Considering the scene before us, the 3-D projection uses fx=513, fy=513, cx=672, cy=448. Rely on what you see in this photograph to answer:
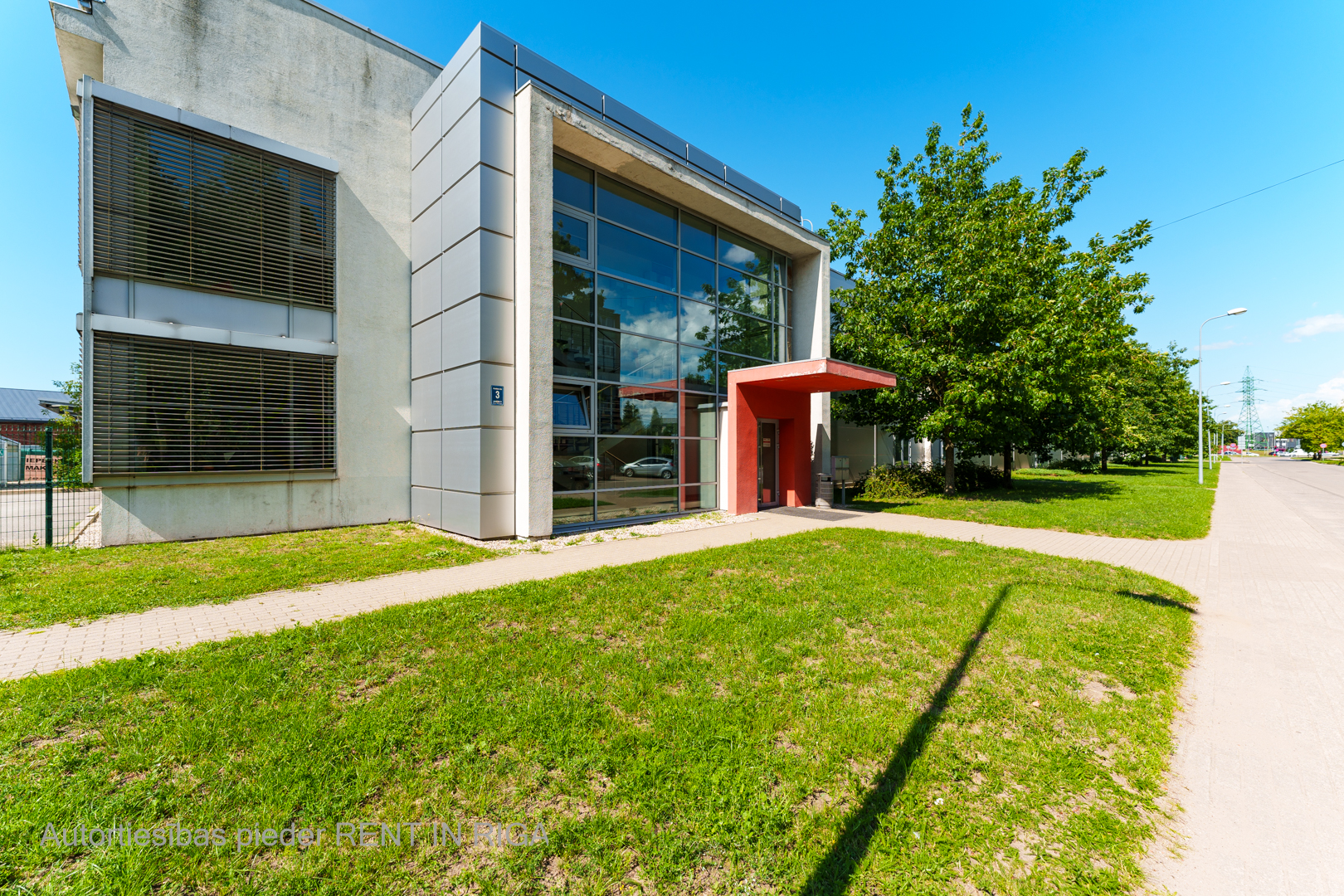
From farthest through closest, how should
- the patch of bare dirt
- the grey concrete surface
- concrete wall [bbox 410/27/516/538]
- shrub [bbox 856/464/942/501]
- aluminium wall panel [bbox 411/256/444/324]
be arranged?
1. shrub [bbox 856/464/942/501]
2. aluminium wall panel [bbox 411/256/444/324]
3. concrete wall [bbox 410/27/516/538]
4. the patch of bare dirt
5. the grey concrete surface

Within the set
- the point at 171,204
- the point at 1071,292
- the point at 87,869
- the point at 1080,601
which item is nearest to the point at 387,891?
the point at 87,869

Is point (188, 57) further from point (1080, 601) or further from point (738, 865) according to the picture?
point (1080, 601)

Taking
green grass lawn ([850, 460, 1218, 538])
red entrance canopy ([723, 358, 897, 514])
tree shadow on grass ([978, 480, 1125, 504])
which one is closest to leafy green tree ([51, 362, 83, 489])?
red entrance canopy ([723, 358, 897, 514])

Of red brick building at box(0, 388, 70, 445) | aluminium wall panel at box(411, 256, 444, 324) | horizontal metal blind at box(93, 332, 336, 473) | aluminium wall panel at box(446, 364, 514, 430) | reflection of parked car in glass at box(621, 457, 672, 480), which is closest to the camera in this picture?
horizontal metal blind at box(93, 332, 336, 473)

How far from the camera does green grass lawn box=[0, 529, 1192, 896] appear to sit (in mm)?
2500

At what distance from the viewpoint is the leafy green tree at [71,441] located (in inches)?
436

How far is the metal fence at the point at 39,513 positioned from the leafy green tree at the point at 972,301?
20.9 m

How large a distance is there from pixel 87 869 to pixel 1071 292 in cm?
2251

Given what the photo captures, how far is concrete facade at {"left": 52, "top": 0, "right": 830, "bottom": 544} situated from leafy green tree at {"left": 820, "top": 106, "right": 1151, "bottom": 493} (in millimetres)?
8692

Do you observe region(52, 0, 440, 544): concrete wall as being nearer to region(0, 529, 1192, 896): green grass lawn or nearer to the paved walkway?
the paved walkway

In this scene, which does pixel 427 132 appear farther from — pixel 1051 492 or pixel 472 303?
pixel 1051 492

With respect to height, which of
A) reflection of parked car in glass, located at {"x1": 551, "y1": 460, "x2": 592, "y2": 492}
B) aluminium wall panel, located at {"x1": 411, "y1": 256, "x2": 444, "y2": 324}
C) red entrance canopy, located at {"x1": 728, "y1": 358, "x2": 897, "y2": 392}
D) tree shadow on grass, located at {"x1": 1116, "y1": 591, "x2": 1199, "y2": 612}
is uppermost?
aluminium wall panel, located at {"x1": 411, "y1": 256, "x2": 444, "y2": 324}

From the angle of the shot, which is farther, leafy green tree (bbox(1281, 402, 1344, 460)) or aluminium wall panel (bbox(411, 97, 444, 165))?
leafy green tree (bbox(1281, 402, 1344, 460))

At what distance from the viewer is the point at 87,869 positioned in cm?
238
